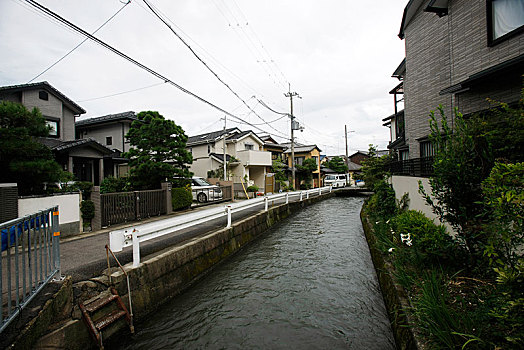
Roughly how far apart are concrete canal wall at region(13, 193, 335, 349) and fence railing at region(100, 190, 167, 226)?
4.23 metres

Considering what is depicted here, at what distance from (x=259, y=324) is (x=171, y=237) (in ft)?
12.9

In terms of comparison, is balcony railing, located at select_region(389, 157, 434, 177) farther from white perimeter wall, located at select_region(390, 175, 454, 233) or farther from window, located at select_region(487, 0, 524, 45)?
window, located at select_region(487, 0, 524, 45)

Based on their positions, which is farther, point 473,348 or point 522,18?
point 522,18

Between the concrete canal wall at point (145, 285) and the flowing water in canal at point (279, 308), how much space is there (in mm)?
252

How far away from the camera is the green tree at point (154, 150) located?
39.0 feet

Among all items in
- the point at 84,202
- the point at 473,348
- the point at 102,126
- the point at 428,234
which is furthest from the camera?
the point at 102,126

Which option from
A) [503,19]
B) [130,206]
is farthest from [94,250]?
[503,19]

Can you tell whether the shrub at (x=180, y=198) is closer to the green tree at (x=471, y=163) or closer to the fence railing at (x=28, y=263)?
the fence railing at (x=28, y=263)

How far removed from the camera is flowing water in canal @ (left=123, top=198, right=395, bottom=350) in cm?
415

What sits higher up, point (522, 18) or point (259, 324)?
point (522, 18)

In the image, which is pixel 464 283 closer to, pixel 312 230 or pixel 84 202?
pixel 312 230

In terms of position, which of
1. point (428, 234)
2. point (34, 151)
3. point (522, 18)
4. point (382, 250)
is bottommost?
point (382, 250)

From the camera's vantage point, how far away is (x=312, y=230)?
12.1 meters

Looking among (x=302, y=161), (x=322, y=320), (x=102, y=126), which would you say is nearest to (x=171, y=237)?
(x=322, y=320)
